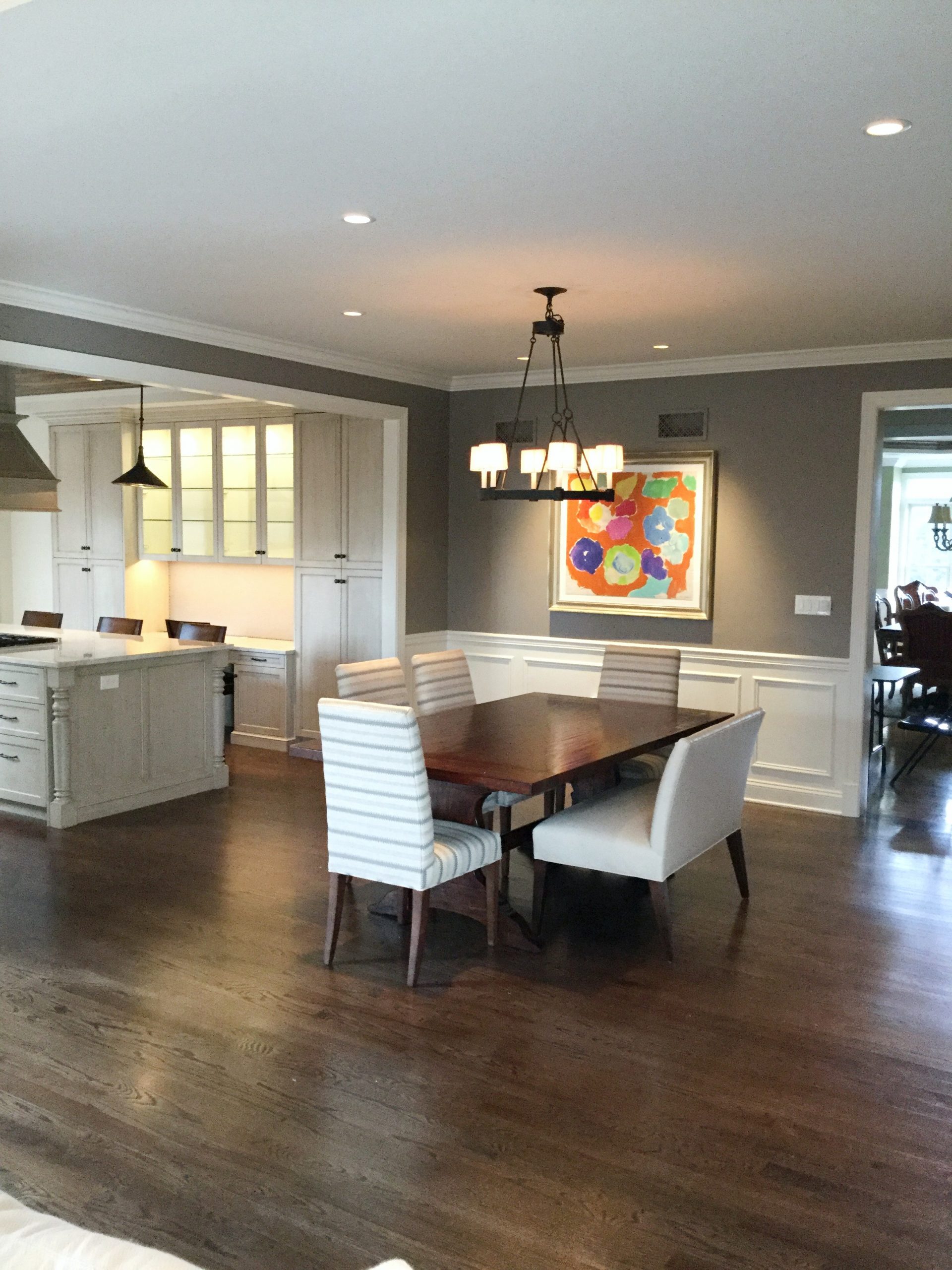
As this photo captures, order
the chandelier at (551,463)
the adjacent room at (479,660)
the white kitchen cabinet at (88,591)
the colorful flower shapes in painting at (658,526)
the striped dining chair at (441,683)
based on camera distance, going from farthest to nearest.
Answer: the white kitchen cabinet at (88,591) → the colorful flower shapes in painting at (658,526) → the striped dining chair at (441,683) → the chandelier at (551,463) → the adjacent room at (479,660)

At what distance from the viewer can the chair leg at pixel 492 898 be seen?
3818mm

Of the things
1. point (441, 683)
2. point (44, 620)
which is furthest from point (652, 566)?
point (44, 620)

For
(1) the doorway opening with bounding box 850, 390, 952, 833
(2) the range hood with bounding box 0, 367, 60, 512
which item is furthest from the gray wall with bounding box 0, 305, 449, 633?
(1) the doorway opening with bounding box 850, 390, 952, 833

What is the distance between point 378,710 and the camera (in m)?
3.38

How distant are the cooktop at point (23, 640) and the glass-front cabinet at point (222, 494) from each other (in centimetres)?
167

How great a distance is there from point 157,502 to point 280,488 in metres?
1.25

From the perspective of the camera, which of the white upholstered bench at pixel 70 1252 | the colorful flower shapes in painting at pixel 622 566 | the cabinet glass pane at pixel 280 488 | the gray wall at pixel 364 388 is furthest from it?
the cabinet glass pane at pixel 280 488

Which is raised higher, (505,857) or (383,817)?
(383,817)

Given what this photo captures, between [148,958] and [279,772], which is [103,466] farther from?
[148,958]

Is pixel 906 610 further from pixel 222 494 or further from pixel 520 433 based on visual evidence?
pixel 222 494

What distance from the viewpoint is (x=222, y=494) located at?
24.8 feet

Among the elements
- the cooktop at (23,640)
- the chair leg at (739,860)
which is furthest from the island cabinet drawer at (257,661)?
the chair leg at (739,860)

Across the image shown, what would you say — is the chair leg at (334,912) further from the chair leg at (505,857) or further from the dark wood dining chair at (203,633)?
the dark wood dining chair at (203,633)

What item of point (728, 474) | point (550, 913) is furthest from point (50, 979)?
point (728, 474)
